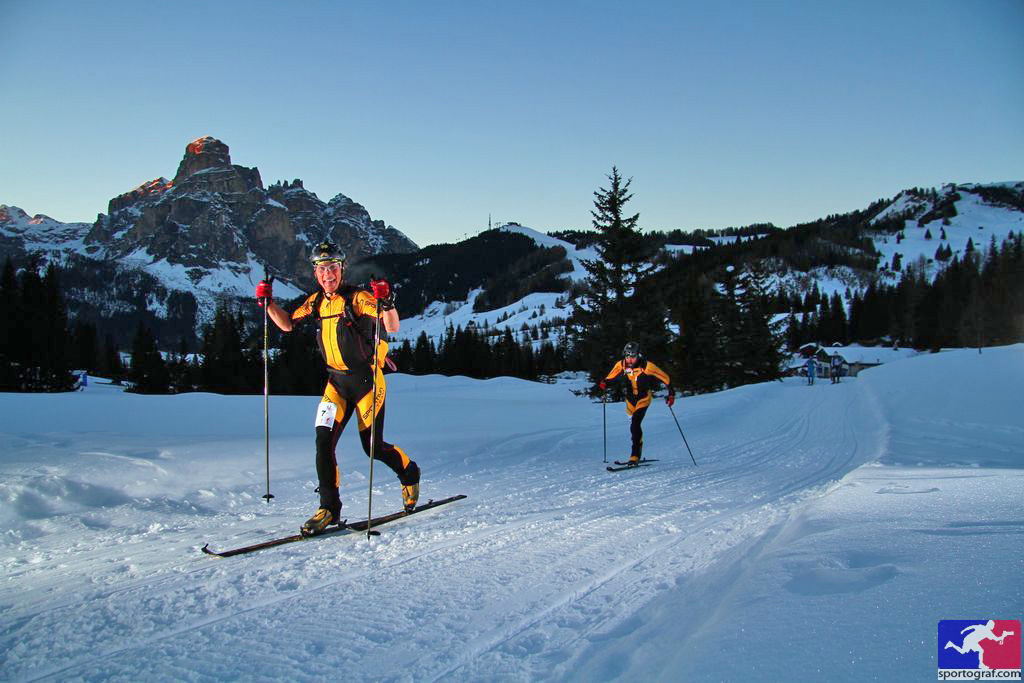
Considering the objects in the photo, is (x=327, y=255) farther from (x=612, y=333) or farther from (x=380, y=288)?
(x=612, y=333)

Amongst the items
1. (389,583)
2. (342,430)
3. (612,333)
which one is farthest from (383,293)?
(612,333)

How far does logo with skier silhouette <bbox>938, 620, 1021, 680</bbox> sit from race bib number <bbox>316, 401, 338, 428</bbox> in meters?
4.50

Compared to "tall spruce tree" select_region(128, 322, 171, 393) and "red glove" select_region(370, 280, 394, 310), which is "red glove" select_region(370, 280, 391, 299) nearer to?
"red glove" select_region(370, 280, 394, 310)

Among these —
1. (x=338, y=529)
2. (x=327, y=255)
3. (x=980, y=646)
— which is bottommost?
(x=338, y=529)

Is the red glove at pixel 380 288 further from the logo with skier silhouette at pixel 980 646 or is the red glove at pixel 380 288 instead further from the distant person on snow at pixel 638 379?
the distant person on snow at pixel 638 379

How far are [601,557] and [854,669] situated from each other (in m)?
2.16

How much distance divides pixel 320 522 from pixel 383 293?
6.89ft

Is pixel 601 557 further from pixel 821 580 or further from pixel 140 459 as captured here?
pixel 140 459

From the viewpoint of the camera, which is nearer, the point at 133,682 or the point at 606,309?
the point at 133,682

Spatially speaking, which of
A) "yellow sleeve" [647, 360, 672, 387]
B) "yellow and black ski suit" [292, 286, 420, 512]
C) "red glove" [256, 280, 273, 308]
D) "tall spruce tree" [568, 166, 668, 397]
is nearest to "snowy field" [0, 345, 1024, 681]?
"yellow and black ski suit" [292, 286, 420, 512]

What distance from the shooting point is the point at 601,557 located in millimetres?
3818

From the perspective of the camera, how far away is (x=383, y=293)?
4988mm

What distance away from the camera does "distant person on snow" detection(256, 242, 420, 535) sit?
16.4 feet

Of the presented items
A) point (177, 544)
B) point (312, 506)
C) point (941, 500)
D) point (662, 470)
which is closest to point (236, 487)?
point (312, 506)
